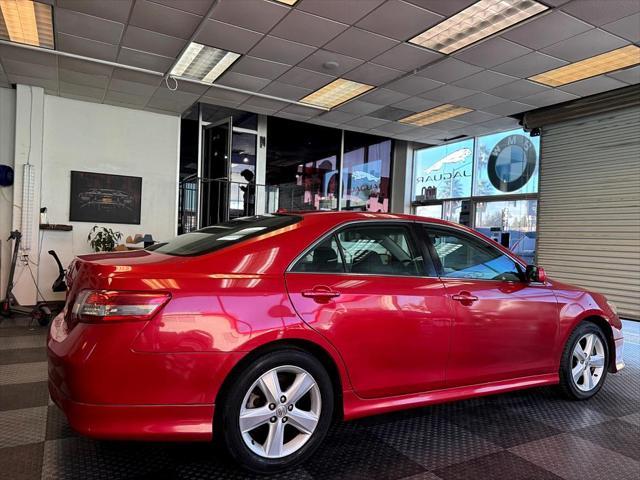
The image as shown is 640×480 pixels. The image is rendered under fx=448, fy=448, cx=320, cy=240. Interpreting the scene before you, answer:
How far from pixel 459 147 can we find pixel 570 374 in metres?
7.66

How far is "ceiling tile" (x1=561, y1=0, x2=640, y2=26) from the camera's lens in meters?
4.14

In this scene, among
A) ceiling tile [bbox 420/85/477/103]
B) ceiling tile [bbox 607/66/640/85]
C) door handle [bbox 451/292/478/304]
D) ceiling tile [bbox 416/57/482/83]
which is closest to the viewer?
door handle [bbox 451/292/478/304]

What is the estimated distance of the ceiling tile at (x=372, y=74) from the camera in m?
5.82

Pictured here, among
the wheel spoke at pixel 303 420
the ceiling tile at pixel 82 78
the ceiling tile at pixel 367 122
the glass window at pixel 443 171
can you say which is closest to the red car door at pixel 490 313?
the wheel spoke at pixel 303 420

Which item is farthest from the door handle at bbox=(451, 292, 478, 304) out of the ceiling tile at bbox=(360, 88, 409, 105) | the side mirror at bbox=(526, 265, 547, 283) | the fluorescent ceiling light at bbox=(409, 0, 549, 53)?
the ceiling tile at bbox=(360, 88, 409, 105)

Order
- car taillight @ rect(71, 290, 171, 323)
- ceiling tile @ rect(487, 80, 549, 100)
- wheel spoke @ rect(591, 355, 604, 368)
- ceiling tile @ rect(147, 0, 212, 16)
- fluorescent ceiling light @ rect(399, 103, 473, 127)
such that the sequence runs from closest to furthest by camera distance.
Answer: car taillight @ rect(71, 290, 171, 323), wheel spoke @ rect(591, 355, 604, 368), ceiling tile @ rect(147, 0, 212, 16), ceiling tile @ rect(487, 80, 549, 100), fluorescent ceiling light @ rect(399, 103, 473, 127)

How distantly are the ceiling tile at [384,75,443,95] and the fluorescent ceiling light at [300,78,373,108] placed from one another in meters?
0.38

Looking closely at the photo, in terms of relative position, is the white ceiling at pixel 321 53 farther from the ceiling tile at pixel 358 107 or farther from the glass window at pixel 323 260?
the glass window at pixel 323 260

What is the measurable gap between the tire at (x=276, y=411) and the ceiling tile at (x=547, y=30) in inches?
169

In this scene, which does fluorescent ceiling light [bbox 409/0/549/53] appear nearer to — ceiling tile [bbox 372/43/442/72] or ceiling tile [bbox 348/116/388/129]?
ceiling tile [bbox 372/43/442/72]

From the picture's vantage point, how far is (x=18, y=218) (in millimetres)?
6711

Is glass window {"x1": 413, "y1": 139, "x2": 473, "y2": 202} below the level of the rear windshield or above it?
above

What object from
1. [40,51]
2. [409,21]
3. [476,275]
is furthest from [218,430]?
[40,51]

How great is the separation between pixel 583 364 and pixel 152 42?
5298mm
